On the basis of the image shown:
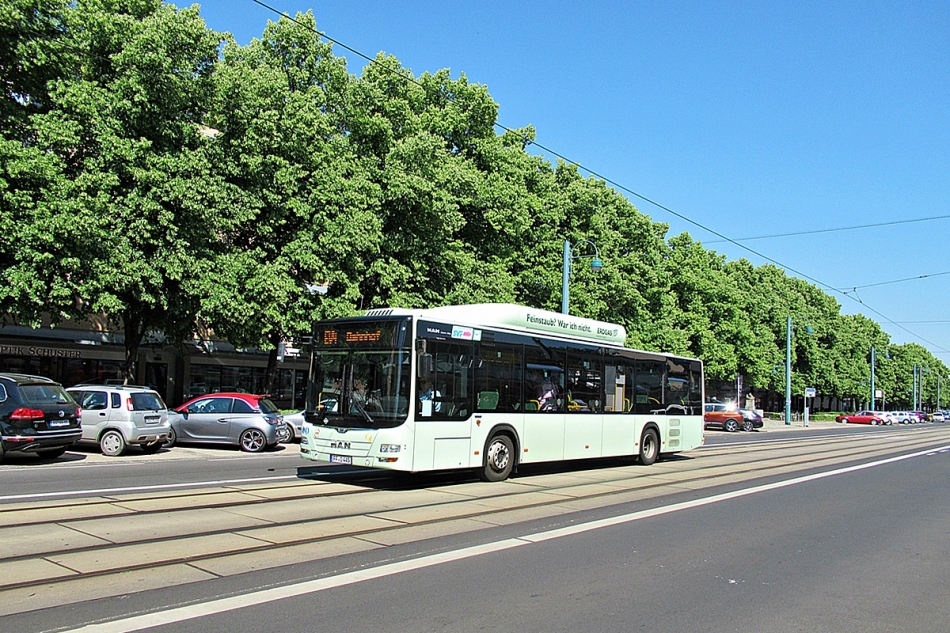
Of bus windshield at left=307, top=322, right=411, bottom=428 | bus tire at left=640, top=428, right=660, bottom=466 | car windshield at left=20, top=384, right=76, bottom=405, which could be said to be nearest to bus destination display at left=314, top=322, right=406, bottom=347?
bus windshield at left=307, top=322, right=411, bottom=428

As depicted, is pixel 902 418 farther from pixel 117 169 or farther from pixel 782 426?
pixel 117 169

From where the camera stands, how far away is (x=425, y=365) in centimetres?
1238

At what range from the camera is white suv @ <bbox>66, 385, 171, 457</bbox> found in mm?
17906

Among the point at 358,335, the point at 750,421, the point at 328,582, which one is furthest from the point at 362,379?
the point at 750,421

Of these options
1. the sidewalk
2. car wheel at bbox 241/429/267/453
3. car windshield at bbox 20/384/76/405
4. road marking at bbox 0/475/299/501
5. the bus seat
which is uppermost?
the bus seat

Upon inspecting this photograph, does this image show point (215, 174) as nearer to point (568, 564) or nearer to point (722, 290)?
point (568, 564)

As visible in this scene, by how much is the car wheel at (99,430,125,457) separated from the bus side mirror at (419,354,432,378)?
30.6 ft

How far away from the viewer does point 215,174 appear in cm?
2359

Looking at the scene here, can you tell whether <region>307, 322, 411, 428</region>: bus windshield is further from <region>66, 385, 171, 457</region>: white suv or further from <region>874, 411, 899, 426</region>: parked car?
<region>874, 411, 899, 426</region>: parked car

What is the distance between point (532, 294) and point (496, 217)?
5.33 metres

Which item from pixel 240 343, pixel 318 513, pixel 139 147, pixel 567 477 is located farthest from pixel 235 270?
pixel 318 513

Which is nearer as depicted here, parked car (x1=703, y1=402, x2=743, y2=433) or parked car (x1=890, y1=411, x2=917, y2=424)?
parked car (x1=703, y1=402, x2=743, y2=433)

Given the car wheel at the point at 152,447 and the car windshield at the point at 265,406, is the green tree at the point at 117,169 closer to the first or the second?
the car windshield at the point at 265,406

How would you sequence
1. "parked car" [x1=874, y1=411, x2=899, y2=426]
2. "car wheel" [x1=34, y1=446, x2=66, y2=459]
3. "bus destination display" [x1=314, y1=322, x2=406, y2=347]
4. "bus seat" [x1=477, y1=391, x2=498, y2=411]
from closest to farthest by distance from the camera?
"bus destination display" [x1=314, y1=322, x2=406, y2=347], "bus seat" [x1=477, y1=391, x2=498, y2=411], "car wheel" [x1=34, y1=446, x2=66, y2=459], "parked car" [x1=874, y1=411, x2=899, y2=426]
